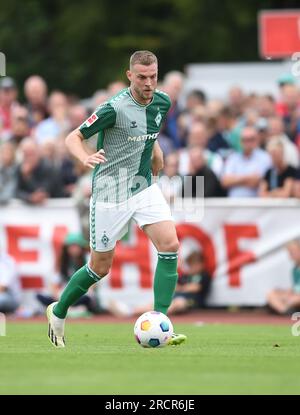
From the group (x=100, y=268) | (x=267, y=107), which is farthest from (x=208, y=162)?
(x=100, y=268)

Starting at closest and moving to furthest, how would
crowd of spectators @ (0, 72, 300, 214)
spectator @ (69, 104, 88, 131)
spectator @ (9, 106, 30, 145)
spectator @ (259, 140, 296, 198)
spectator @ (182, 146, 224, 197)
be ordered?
spectator @ (259, 140, 296, 198) < spectator @ (182, 146, 224, 197) < crowd of spectators @ (0, 72, 300, 214) < spectator @ (69, 104, 88, 131) < spectator @ (9, 106, 30, 145)

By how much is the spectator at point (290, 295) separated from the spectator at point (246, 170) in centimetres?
116

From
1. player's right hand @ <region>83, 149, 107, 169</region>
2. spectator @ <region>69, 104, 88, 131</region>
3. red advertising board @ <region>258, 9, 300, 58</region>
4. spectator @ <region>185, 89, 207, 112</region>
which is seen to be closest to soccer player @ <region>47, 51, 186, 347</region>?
player's right hand @ <region>83, 149, 107, 169</region>

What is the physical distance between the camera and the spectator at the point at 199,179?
17.7 metres

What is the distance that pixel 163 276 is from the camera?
11.6 m

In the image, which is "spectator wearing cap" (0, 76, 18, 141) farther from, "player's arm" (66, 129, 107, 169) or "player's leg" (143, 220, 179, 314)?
"player's leg" (143, 220, 179, 314)

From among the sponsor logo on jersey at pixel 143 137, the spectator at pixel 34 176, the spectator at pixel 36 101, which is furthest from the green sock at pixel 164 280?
the spectator at pixel 36 101

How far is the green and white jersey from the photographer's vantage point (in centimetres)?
1168

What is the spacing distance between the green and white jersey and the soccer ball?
45.7 inches

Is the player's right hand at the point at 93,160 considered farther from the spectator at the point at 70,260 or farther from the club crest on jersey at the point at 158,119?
the spectator at the point at 70,260

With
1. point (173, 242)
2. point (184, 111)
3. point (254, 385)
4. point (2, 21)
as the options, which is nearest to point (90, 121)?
point (173, 242)

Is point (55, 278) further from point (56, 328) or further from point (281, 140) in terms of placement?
point (56, 328)

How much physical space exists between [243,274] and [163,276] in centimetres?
607
